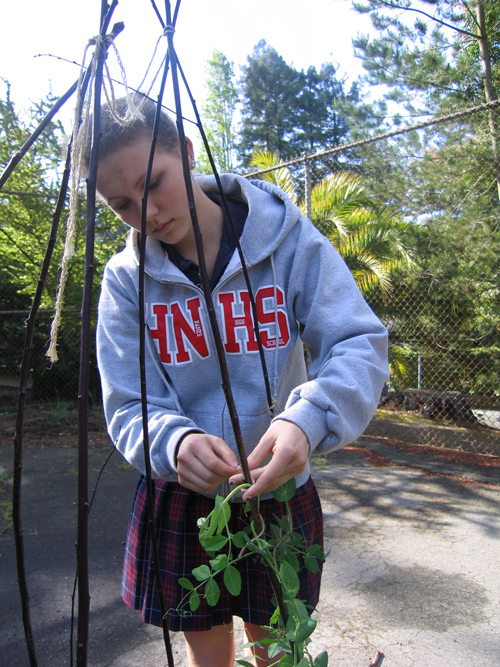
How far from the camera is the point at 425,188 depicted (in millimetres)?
6785

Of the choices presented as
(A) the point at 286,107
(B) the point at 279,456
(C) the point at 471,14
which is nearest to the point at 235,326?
(B) the point at 279,456

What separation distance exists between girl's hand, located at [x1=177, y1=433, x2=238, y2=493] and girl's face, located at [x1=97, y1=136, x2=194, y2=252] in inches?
18.8

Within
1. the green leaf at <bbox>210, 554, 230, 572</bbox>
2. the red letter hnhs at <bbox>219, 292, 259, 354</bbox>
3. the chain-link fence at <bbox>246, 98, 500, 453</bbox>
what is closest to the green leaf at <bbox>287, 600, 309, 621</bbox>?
the green leaf at <bbox>210, 554, 230, 572</bbox>

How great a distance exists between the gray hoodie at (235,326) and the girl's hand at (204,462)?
0.66ft

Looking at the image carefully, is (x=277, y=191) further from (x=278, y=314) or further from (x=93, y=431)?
(x=93, y=431)

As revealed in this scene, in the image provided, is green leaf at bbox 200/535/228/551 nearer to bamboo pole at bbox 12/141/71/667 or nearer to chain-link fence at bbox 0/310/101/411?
bamboo pole at bbox 12/141/71/667

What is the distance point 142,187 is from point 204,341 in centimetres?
39

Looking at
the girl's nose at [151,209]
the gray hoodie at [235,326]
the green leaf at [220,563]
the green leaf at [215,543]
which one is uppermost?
the girl's nose at [151,209]

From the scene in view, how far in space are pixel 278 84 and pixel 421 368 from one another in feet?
88.5

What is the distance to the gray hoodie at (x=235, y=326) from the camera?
1.09 metres

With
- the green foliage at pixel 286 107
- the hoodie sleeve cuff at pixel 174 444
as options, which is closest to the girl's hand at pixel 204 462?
the hoodie sleeve cuff at pixel 174 444

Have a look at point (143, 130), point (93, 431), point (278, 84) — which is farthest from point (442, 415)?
point (278, 84)

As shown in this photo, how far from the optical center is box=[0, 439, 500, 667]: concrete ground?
1.93 metres

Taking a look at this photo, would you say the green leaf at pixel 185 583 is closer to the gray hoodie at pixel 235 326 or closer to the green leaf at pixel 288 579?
the green leaf at pixel 288 579
